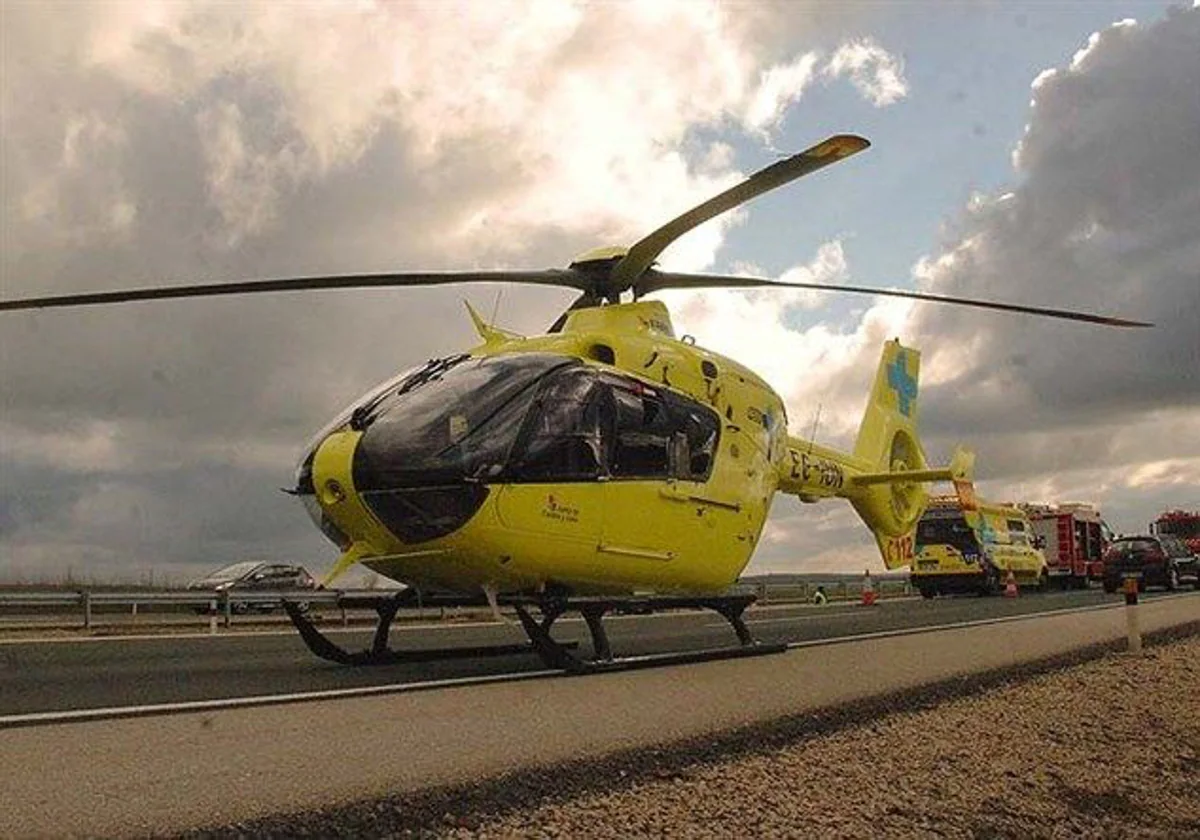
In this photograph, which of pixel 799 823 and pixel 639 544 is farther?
pixel 639 544

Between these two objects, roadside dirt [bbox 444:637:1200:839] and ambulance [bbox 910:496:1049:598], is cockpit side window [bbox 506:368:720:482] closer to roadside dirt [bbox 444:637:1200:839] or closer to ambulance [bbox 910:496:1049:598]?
roadside dirt [bbox 444:637:1200:839]

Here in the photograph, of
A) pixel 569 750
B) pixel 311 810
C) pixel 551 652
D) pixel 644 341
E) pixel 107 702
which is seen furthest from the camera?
pixel 644 341

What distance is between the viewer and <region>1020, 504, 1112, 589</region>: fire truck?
1735 inches

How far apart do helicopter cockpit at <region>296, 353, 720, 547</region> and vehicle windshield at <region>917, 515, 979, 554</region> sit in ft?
89.4

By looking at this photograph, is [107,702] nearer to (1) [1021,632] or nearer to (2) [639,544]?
(2) [639,544]

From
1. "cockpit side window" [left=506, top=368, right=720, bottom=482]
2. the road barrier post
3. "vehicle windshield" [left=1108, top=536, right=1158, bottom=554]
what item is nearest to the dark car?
"vehicle windshield" [left=1108, top=536, right=1158, bottom=554]

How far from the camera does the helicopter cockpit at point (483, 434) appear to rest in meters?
9.78

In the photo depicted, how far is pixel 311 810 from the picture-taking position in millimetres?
5066

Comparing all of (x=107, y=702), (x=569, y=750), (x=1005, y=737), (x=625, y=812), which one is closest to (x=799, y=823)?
(x=625, y=812)

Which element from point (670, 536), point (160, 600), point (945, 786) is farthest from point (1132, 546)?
point (945, 786)

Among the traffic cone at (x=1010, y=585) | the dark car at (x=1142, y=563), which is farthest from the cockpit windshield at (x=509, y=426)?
the dark car at (x=1142, y=563)

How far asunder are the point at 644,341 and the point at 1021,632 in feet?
26.9

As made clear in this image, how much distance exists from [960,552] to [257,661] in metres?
28.6

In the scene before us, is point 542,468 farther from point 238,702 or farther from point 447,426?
point 238,702
